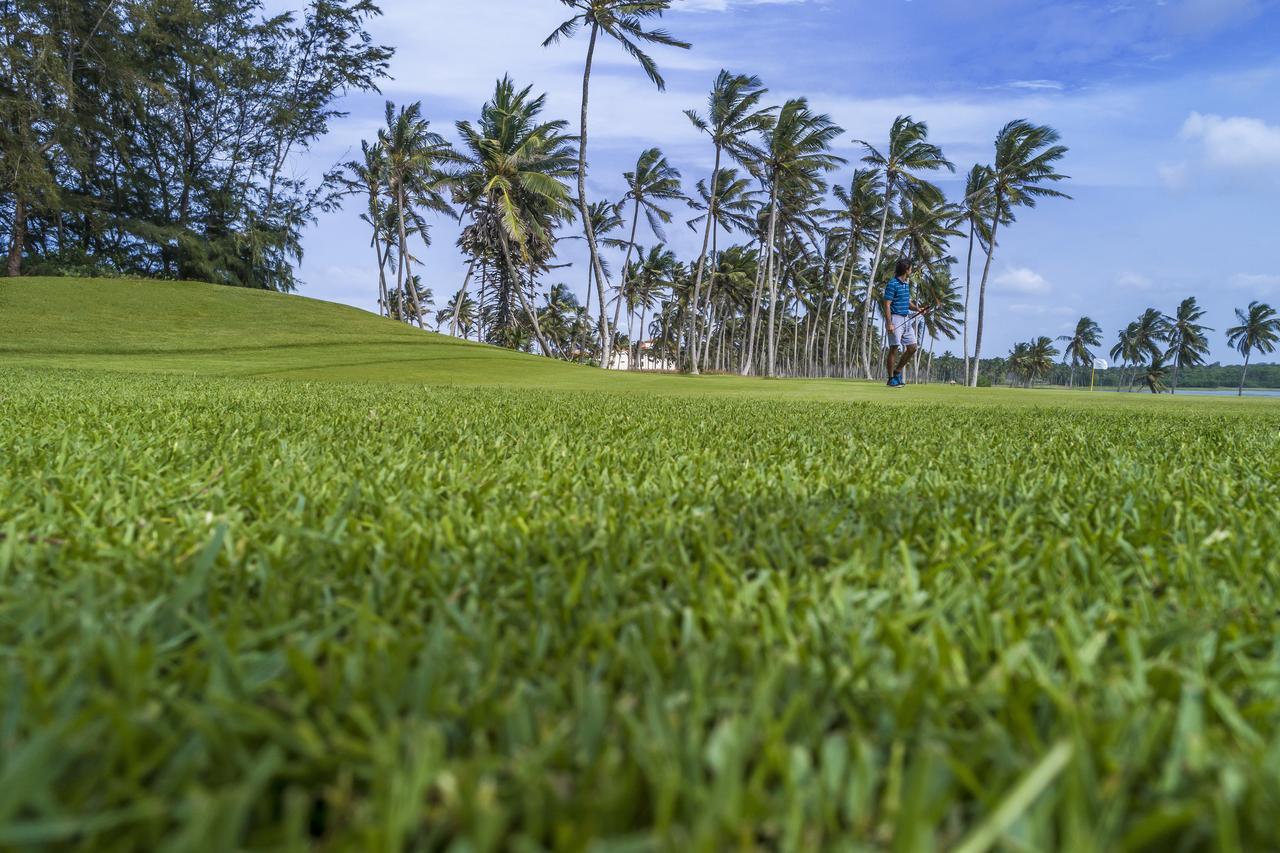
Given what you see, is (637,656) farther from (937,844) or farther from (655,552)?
(655,552)

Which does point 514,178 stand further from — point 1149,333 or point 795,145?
point 1149,333

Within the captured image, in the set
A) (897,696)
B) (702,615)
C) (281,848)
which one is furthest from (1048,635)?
(281,848)

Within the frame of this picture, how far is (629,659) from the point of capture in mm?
771

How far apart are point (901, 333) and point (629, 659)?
36.2 ft

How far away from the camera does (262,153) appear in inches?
1328

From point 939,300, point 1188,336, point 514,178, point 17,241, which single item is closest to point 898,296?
point 514,178

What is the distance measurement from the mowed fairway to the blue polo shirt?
9.22 meters

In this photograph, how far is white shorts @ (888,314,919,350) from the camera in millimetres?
10664

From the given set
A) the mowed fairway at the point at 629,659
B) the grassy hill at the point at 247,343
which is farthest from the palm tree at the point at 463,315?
the mowed fairway at the point at 629,659

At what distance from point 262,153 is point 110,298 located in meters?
15.0

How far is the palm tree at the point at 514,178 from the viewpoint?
100ft

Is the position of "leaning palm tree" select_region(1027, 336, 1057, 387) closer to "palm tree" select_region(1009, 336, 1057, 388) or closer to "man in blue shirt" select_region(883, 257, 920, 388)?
"palm tree" select_region(1009, 336, 1057, 388)

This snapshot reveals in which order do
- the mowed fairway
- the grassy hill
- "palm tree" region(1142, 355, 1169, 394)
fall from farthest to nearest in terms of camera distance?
"palm tree" region(1142, 355, 1169, 394) < the grassy hill < the mowed fairway

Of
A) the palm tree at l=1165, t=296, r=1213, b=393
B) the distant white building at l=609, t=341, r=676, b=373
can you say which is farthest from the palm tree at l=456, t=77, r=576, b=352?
the palm tree at l=1165, t=296, r=1213, b=393
